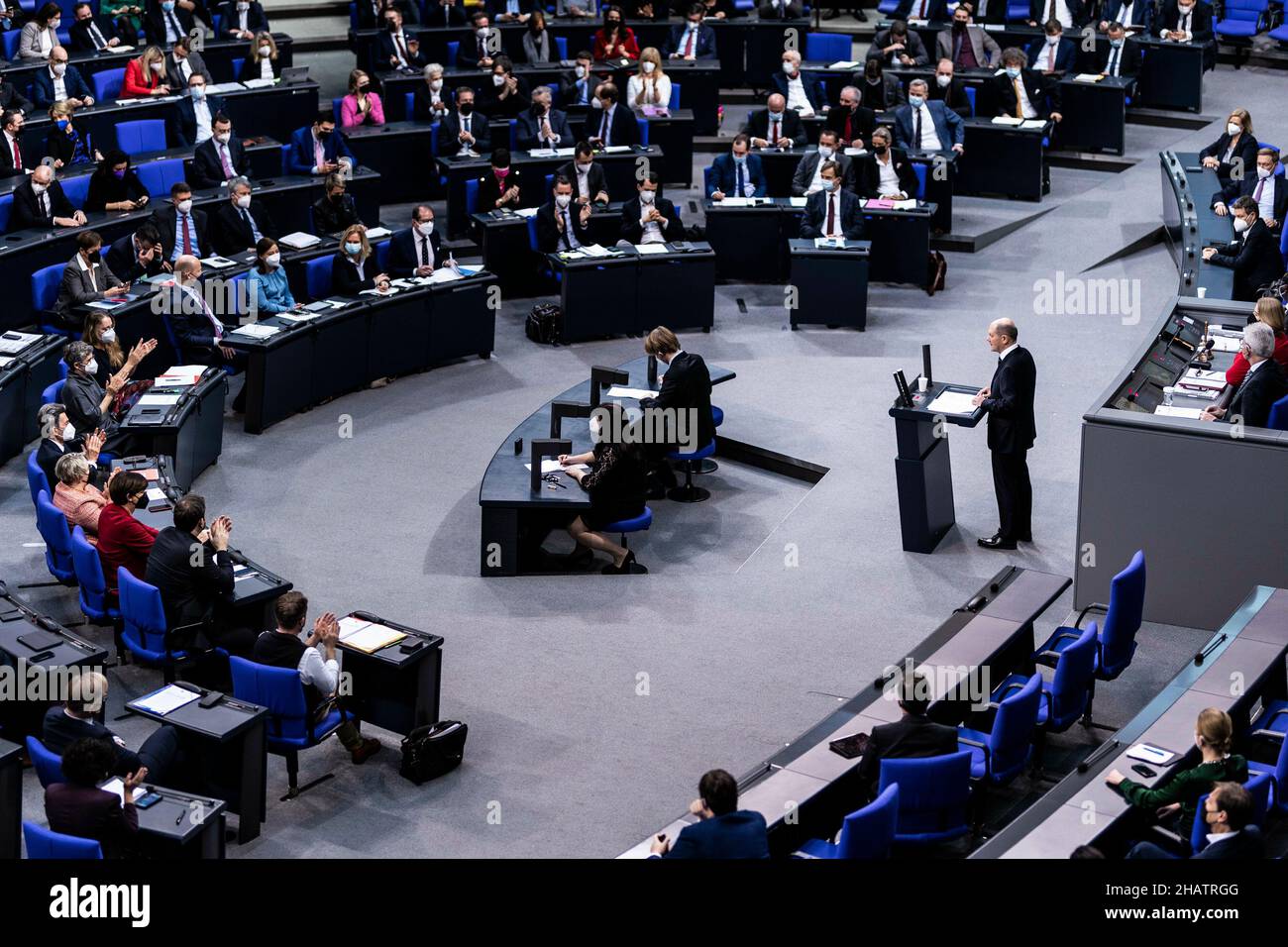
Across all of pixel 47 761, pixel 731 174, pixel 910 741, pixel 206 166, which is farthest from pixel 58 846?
pixel 731 174

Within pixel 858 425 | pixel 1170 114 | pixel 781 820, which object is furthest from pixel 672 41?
pixel 781 820

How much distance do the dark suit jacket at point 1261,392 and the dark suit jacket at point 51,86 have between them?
39.1 ft

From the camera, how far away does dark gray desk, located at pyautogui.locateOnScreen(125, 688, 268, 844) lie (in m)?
7.96

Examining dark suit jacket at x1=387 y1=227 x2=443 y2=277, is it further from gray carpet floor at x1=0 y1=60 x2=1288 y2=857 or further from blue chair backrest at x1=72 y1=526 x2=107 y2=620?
blue chair backrest at x1=72 y1=526 x2=107 y2=620

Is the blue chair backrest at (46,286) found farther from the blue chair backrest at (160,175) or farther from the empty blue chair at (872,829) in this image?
the empty blue chair at (872,829)

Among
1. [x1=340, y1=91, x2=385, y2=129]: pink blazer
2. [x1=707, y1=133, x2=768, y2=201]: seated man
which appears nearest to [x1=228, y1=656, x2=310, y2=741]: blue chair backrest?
[x1=707, y1=133, x2=768, y2=201]: seated man

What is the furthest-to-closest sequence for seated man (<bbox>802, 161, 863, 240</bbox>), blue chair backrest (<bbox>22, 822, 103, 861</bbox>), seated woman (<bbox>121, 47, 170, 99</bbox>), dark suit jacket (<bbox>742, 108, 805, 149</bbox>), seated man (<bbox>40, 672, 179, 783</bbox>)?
dark suit jacket (<bbox>742, 108, 805, 149</bbox>) < seated woman (<bbox>121, 47, 170, 99</bbox>) < seated man (<bbox>802, 161, 863, 240</bbox>) < seated man (<bbox>40, 672, 179, 783</bbox>) < blue chair backrest (<bbox>22, 822, 103, 861</bbox>)

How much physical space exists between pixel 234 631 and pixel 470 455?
382 cm

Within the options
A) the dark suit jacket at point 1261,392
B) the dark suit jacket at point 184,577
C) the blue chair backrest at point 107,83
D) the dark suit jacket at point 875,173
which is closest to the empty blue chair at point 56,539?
the dark suit jacket at point 184,577

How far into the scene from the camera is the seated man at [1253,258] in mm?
13336

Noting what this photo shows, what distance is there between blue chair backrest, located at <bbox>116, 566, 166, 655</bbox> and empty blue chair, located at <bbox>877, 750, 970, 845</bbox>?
4.11m

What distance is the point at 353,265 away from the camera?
14.0 m

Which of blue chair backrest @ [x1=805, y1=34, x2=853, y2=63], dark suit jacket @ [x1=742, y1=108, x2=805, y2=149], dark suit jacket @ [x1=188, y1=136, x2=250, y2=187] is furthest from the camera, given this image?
blue chair backrest @ [x1=805, y1=34, x2=853, y2=63]

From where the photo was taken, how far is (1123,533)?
9.92 m
